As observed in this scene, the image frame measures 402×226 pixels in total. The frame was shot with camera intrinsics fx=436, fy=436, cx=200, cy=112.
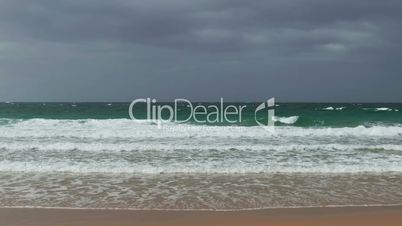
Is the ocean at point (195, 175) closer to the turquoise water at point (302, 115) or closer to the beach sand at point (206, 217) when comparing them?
the beach sand at point (206, 217)

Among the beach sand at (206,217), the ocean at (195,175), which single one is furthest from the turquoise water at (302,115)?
the beach sand at (206,217)

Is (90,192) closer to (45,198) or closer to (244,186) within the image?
Result: (45,198)

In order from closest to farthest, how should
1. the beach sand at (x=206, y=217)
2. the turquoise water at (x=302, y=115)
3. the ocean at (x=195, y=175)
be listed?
the beach sand at (x=206, y=217) < the ocean at (x=195, y=175) < the turquoise water at (x=302, y=115)

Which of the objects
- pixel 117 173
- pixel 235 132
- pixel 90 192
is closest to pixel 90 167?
pixel 117 173

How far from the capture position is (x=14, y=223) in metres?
5.99

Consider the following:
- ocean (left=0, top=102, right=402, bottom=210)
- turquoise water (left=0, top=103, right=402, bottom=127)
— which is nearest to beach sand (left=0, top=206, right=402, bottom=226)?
ocean (left=0, top=102, right=402, bottom=210)

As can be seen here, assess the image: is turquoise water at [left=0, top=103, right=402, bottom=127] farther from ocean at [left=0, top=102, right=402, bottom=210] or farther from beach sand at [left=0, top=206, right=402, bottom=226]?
beach sand at [left=0, top=206, right=402, bottom=226]

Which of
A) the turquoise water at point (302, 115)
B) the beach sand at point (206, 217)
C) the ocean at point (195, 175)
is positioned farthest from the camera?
the turquoise water at point (302, 115)

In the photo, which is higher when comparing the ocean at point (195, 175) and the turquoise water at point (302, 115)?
the turquoise water at point (302, 115)

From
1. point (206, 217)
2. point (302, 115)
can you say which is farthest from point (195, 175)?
point (302, 115)

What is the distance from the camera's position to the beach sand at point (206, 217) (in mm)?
5996

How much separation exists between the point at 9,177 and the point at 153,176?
3.18m

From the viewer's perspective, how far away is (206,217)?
629cm

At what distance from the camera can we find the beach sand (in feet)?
19.7
